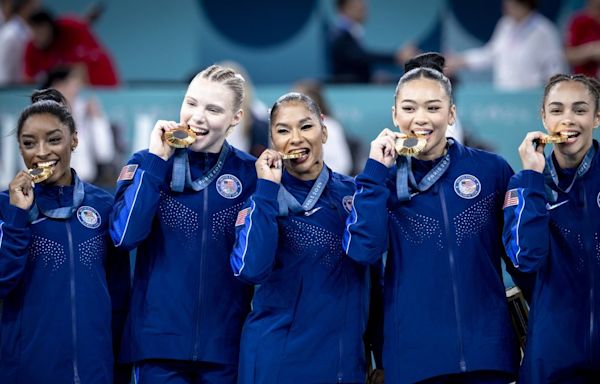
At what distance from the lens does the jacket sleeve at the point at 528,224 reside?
472 centimetres

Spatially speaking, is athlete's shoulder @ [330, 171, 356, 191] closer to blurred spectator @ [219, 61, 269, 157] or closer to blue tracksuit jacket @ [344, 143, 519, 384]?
blue tracksuit jacket @ [344, 143, 519, 384]

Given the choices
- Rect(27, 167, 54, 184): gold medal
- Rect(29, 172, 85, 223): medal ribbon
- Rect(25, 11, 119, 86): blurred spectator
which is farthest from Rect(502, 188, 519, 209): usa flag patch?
Rect(25, 11, 119, 86): blurred spectator

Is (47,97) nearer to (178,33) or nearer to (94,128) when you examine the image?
(94,128)

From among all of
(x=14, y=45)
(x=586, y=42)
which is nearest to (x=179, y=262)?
(x=586, y=42)

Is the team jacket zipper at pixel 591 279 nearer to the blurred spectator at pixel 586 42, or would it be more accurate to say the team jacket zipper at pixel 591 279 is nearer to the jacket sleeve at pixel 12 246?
the jacket sleeve at pixel 12 246

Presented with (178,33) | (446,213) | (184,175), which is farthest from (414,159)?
(178,33)

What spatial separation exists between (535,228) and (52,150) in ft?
6.59

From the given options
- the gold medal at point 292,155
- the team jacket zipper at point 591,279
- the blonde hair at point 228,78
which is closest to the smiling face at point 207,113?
the blonde hair at point 228,78

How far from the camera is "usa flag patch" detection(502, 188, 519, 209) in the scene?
15.7 ft

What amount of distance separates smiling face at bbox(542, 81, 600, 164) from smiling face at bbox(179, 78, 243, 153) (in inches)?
53.2

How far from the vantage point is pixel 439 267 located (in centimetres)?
487

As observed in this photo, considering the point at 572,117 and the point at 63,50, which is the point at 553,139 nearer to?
the point at 572,117

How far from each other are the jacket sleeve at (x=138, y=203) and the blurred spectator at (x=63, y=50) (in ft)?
16.6

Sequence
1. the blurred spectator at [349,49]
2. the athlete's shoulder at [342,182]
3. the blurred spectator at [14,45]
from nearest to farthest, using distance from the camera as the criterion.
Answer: the athlete's shoulder at [342,182] → the blurred spectator at [349,49] → the blurred spectator at [14,45]
